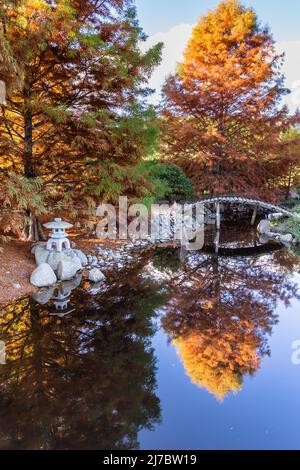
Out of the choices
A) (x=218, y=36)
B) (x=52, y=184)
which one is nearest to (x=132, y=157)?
(x=52, y=184)

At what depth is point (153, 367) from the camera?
3.47 meters

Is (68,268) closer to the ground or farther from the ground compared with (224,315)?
farther from the ground

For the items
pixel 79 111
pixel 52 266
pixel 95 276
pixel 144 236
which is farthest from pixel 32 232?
pixel 144 236

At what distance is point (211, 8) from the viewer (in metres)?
10.6

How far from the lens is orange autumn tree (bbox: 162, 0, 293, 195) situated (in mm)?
10367

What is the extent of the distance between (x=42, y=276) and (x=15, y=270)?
0.57 metres

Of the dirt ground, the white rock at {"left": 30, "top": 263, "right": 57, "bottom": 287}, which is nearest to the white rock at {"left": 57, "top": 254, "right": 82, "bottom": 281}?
the white rock at {"left": 30, "top": 263, "right": 57, "bottom": 287}

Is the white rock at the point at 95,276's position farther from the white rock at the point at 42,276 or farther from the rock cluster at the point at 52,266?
the white rock at the point at 42,276

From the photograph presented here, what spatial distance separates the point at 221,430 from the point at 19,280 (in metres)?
4.10

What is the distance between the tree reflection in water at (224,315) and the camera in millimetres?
3398

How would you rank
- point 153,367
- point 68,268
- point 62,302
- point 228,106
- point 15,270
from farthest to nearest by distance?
point 228,106 → point 68,268 → point 15,270 → point 62,302 → point 153,367

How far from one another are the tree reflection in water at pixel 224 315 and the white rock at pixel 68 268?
6.54ft

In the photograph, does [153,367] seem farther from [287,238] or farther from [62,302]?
[287,238]
